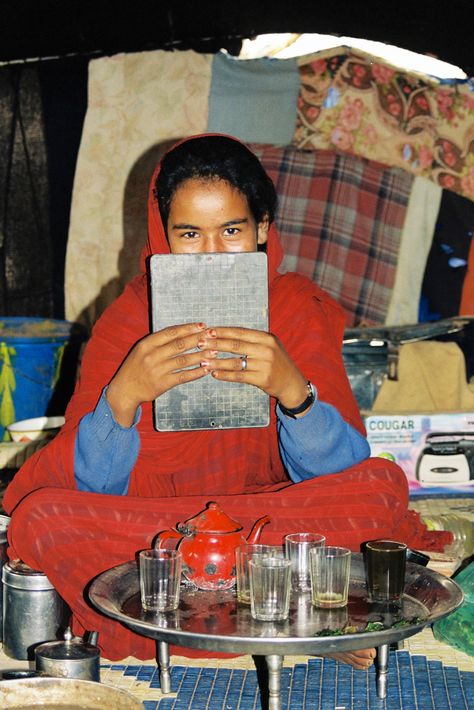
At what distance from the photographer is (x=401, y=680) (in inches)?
90.0

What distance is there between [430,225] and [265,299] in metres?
2.60

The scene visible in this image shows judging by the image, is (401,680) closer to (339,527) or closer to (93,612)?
(339,527)

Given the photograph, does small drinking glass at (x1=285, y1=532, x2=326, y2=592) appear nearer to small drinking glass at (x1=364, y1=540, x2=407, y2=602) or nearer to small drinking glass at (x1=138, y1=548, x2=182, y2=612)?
small drinking glass at (x1=364, y1=540, x2=407, y2=602)

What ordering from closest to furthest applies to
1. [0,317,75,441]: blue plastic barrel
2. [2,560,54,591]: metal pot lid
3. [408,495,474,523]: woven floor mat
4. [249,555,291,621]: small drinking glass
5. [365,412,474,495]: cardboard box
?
[249,555,291,621]: small drinking glass < [2,560,54,591]: metal pot lid < [408,495,474,523]: woven floor mat < [365,412,474,495]: cardboard box < [0,317,75,441]: blue plastic barrel

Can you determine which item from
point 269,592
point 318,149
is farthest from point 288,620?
point 318,149

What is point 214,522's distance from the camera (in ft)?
6.93

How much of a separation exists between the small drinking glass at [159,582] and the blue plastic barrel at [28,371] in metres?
2.70

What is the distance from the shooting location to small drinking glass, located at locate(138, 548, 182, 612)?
6.29 feet

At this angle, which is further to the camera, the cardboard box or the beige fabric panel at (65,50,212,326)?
the beige fabric panel at (65,50,212,326)

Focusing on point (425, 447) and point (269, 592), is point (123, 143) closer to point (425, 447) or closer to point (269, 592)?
point (425, 447)

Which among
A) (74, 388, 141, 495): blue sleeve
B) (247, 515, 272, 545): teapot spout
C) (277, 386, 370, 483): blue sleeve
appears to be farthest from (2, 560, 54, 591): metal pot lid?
(277, 386, 370, 483): blue sleeve

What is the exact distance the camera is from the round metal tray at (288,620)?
1.69 meters

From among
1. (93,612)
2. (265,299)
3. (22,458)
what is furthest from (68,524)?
(22,458)

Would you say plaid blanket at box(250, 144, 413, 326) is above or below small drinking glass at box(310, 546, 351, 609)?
above
